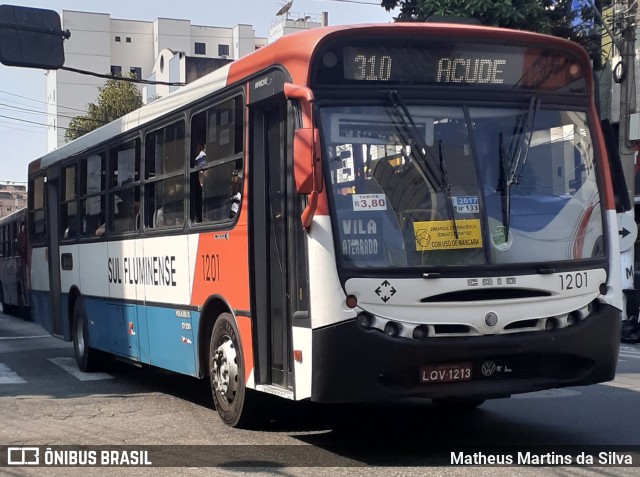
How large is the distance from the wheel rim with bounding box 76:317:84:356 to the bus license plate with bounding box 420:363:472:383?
764 cm

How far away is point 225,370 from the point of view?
336 inches

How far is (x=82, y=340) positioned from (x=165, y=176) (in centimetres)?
425

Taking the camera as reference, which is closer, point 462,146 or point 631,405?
point 462,146

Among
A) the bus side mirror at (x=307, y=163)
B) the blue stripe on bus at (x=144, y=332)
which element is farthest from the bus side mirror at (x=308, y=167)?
the blue stripe on bus at (x=144, y=332)

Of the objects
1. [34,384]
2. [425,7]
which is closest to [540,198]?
[34,384]

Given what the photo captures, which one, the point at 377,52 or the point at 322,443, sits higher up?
the point at 377,52

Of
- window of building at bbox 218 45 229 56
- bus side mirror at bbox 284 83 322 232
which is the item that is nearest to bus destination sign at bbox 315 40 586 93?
bus side mirror at bbox 284 83 322 232

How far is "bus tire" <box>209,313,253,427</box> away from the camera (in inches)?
325

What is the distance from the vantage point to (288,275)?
7.32 m

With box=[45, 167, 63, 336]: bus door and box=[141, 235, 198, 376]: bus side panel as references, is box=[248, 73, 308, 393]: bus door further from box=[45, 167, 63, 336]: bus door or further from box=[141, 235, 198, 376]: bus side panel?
box=[45, 167, 63, 336]: bus door

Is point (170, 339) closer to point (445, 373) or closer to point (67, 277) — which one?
point (445, 373)

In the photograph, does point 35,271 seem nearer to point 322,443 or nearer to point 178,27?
point 322,443

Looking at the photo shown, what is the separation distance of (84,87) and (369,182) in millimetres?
79895

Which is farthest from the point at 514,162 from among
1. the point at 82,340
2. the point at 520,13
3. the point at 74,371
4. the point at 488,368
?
the point at 520,13
